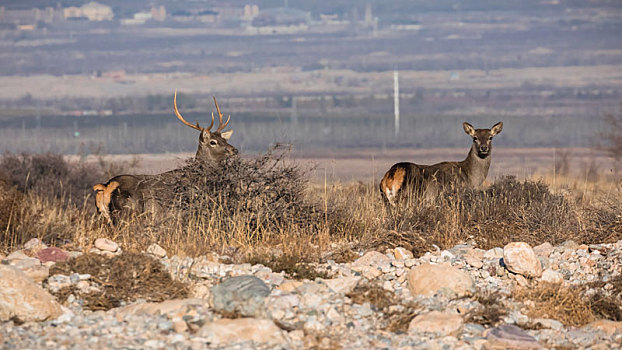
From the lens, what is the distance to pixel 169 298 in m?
8.56

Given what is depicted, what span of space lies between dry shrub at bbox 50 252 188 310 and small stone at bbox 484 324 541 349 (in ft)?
9.23

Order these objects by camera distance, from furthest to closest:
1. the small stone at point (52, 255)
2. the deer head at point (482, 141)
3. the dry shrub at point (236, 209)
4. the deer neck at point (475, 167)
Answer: the deer neck at point (475, 167)
the deer head at point (482, 141)
the dry shrub at point (236, 209)
the small stone at point (52, 255)

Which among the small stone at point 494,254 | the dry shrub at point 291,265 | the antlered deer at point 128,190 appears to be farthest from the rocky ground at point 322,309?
the antlered deer at point 128,190

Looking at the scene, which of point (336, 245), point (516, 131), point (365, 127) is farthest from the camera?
point (365, 127)

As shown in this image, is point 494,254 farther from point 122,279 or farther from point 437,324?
point 122,279

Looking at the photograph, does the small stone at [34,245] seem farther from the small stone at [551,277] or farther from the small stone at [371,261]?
the small stone at [551,277]

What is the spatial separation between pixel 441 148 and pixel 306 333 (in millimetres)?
45802

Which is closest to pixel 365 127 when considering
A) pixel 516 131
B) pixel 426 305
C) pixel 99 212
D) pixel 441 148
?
pixel 516 131

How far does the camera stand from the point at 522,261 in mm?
9633

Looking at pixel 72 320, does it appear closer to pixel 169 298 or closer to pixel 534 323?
pixel 169 298

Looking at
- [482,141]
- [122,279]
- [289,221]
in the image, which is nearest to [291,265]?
[122,279]

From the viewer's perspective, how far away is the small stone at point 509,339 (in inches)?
299

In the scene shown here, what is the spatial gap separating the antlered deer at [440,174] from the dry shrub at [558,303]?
5262 mm

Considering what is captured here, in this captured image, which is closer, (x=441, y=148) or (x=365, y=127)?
(x=441, y=148)
